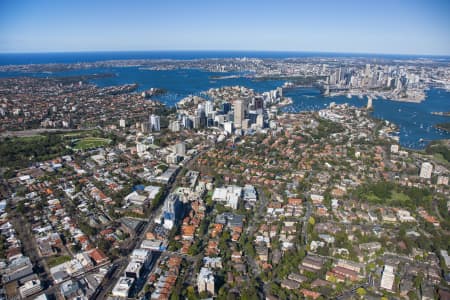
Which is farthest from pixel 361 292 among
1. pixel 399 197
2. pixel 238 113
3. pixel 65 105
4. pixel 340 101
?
pixel 340 101

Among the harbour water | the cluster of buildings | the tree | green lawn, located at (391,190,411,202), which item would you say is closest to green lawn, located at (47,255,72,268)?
the tree

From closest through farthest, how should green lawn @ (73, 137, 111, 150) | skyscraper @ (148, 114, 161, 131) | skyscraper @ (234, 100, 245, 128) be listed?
green lawn @ (73, 137, 111, 150) → skyscraper @ (148, 114, 161, 131) → skyscraper @ (234, 100, 245, 128)

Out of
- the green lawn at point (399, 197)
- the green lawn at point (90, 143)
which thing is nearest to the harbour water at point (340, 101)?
the green lawn at point (399, 197)

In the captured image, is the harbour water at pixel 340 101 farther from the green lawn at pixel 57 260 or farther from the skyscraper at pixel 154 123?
the green lawn at pixel 57 260

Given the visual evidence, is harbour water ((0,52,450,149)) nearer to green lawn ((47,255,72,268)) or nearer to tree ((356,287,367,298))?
tree ((356,287,367,298))

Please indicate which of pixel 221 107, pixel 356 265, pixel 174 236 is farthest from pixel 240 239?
pixel 221 107
